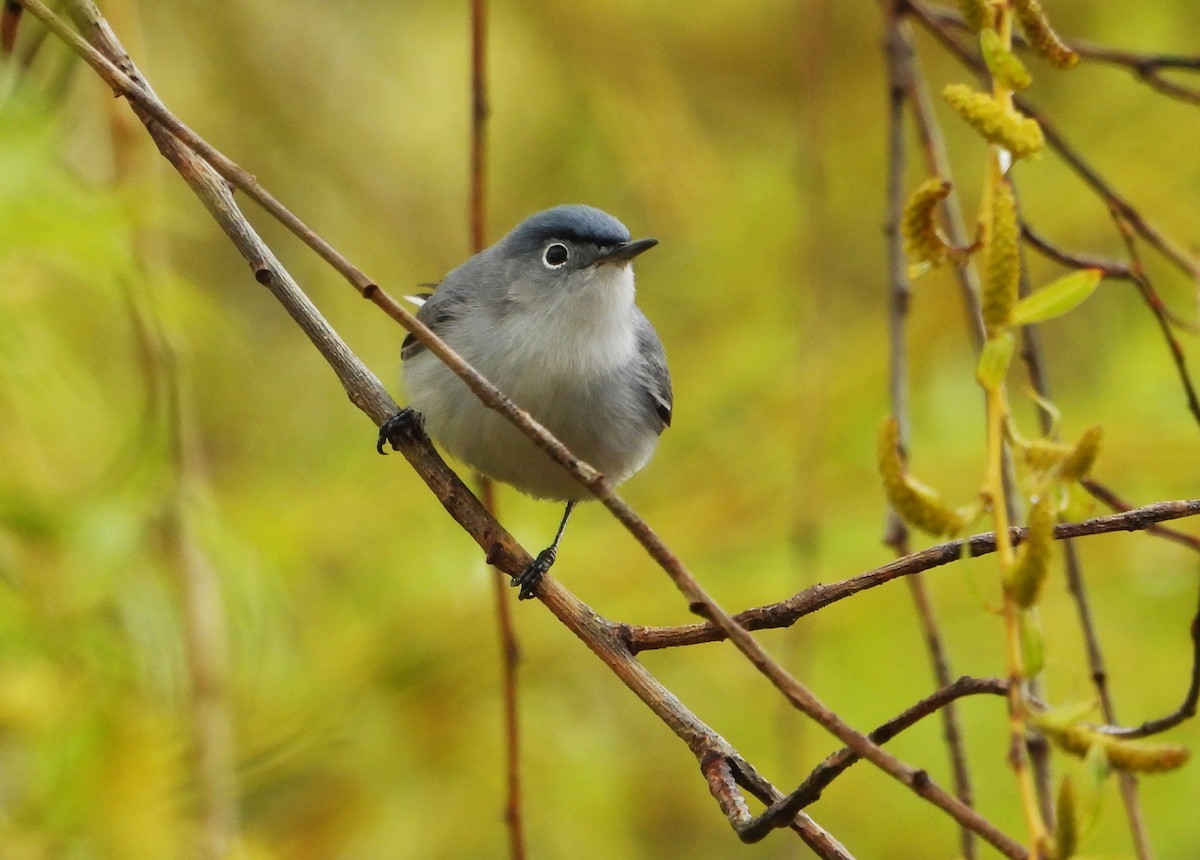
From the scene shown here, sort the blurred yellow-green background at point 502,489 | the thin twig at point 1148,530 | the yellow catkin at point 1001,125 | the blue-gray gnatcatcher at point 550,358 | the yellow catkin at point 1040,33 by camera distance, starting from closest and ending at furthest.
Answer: the yellow catkin at point 1001,125 → the yellow catkin at point 1040,33 → the thin twig at point 1148,530 → the blurred yellow-green background at point 502,489 → the blue-gray gnatcatcher at point 550,358

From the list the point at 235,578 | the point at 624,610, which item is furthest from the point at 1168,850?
the point at 235,578

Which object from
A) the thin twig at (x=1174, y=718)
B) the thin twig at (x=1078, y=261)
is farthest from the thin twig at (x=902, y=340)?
the thin twig at (x=1174, y=718)

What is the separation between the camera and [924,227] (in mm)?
1058

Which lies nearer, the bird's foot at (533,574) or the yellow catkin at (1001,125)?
the yellow catkin at (1001,125)

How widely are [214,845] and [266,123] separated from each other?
2262 millimetres

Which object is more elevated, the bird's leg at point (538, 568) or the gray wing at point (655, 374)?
the gray wing at point (655, 374)

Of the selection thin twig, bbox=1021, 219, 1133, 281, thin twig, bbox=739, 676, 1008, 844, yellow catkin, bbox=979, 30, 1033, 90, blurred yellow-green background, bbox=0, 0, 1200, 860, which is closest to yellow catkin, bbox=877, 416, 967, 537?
thin twig, bbox=739, 676, 1008, 844

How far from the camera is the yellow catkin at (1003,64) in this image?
977 millimetres

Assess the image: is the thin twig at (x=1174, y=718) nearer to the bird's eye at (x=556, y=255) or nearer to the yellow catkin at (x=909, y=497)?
the yellow catkin at (x=909, y=497)

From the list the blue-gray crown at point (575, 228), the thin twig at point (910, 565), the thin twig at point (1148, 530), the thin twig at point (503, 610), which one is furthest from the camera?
the blue-gray crown at point (575, 228)

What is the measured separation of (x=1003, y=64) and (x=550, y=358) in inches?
62.2

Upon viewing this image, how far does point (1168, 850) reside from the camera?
8.64 feet

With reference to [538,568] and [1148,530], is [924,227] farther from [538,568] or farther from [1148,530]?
[538,568]

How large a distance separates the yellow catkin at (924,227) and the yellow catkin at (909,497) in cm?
23
